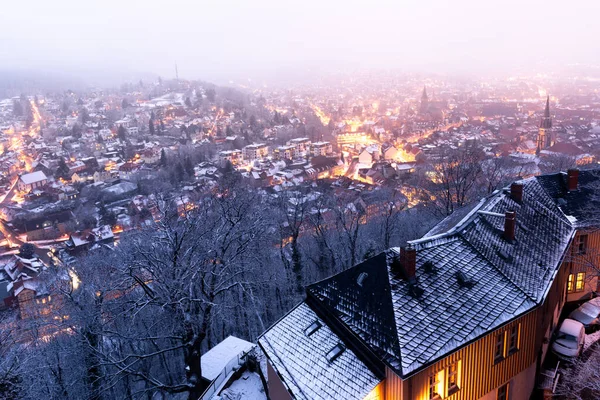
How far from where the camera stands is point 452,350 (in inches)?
388

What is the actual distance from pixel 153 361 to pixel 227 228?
9802 mm

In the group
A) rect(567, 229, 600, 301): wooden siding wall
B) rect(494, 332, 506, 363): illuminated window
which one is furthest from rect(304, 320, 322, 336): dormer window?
rect(567, 229, 600, 301): wooden siding wall

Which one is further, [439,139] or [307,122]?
[307,122]

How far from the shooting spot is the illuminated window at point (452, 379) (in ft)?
34.3

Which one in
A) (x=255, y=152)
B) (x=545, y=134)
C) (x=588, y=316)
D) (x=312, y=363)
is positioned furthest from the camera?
(x=255, y=152)

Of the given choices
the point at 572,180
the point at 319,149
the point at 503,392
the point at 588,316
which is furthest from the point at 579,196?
the point at 319,149

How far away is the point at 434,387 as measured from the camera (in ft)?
34.1

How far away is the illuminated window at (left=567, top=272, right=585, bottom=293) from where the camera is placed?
16.8m

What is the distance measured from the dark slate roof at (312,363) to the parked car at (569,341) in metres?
7.79

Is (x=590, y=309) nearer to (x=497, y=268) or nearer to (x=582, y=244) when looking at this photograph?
(x=582, y=244)

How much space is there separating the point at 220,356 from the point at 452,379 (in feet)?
33.3

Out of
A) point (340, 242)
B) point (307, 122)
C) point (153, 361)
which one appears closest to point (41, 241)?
point (153, 361)

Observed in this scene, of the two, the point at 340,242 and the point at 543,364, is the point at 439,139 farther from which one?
the point at 543,364

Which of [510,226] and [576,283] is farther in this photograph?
[576,283]
